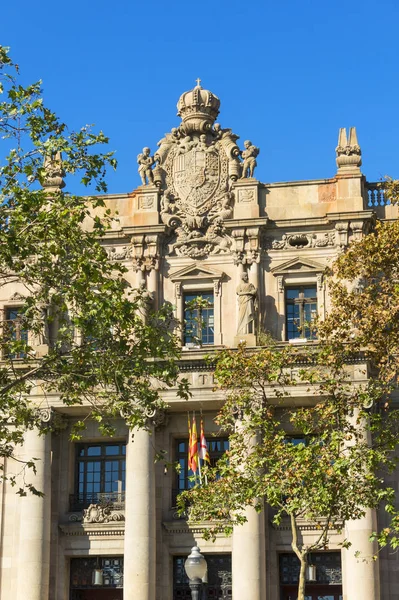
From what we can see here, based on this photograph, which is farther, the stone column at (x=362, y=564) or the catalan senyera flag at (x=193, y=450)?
the catalan senyera flag at (x=193, y=450)

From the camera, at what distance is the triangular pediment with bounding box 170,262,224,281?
52.9 metres

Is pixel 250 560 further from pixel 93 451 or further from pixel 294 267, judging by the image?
pixel 294 267

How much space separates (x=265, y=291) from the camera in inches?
2064

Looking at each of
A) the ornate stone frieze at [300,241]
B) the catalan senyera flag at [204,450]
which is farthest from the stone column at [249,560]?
the ornate stone frieze at [300,241]

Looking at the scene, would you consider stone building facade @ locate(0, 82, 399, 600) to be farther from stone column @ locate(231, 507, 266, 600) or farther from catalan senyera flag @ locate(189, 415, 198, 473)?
catalan senyera flag @ locate(189, 415, 198, 473)

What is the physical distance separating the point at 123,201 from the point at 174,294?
459cm

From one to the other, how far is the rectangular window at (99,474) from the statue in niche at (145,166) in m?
10.9

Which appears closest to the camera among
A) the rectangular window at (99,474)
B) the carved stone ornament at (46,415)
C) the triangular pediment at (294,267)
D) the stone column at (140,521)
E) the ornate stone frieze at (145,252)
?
the stone column at (140,521)

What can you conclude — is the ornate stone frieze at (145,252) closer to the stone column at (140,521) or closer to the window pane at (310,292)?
the window pane at (310,292)

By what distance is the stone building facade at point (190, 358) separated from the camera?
162 ft

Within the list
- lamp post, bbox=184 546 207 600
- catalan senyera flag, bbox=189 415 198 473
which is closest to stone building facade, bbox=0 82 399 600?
catalan senyera flag, bbox=189 415 198 473

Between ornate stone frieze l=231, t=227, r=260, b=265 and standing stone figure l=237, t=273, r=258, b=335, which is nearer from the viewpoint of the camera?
standing stone figure l=237, t=273, r=258, b=335

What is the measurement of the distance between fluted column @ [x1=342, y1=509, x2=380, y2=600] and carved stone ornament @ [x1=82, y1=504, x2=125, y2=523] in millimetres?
9358

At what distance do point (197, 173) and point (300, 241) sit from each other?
5.11 metres
